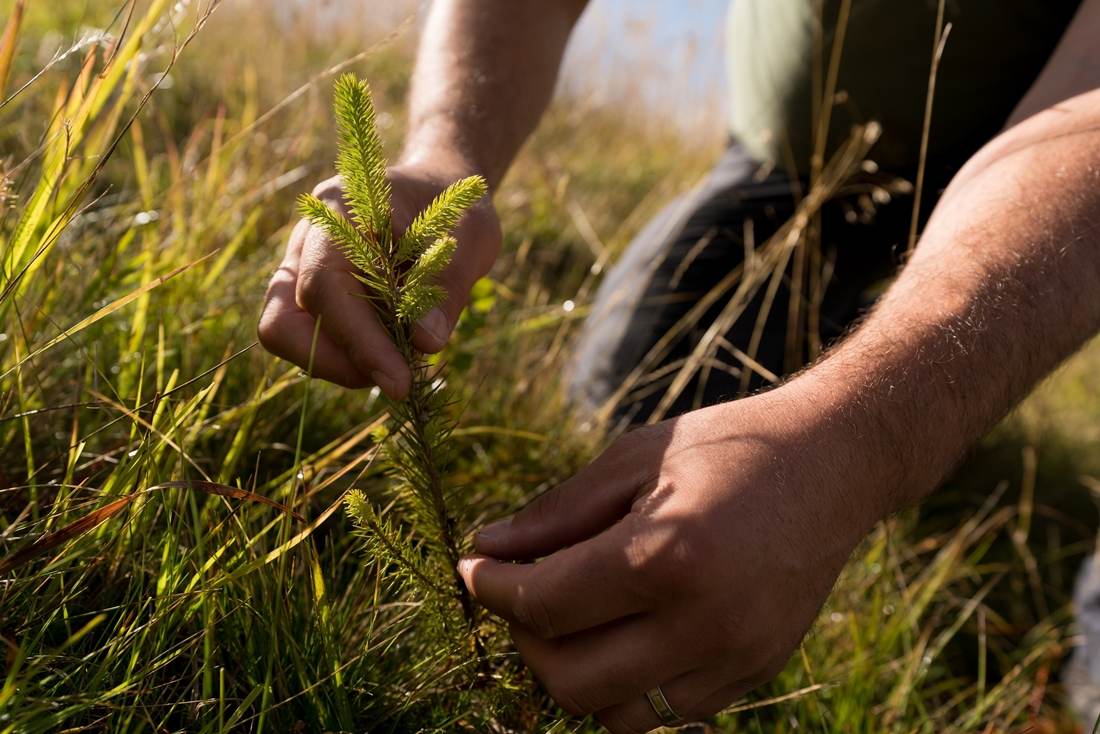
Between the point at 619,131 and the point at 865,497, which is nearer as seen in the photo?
the point at 865,497

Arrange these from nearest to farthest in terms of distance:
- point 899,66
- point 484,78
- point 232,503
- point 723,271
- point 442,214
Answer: point 442,214, point 232,503, point 484,78, point 899,66, point 723,271

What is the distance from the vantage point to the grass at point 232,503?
36.9 inches

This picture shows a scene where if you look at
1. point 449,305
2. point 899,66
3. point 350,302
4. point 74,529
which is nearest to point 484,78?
point 449,305

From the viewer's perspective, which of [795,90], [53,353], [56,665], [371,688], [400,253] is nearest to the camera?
[400,253]

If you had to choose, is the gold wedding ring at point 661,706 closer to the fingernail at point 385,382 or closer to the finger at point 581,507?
the finger at point 581,507

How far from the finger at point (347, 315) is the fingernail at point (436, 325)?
4 cm

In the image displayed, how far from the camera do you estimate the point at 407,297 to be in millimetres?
806

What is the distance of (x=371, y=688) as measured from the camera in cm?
104

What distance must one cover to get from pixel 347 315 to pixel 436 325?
0.09 metres

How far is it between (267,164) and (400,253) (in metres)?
2.14

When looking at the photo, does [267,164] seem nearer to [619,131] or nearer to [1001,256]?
[1001,256]

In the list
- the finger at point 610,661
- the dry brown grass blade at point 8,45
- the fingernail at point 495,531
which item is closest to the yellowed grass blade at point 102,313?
the dry brown grass blade at point 8,45

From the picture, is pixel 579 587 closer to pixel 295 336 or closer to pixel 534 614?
pixel 534 614

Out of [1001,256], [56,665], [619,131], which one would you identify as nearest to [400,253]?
[56,665]
